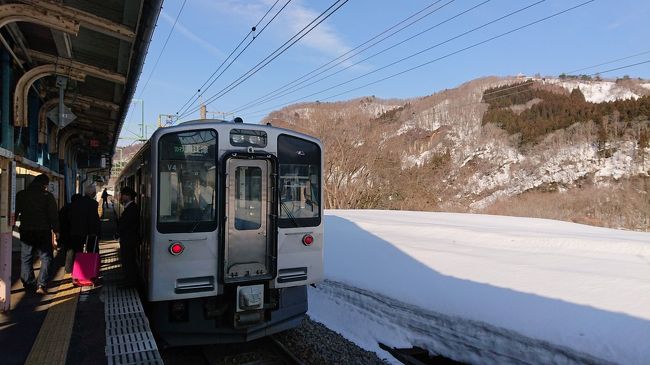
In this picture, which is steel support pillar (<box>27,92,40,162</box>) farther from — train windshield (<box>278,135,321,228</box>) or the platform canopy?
train windshield (<box>278,135,321,228</box>)

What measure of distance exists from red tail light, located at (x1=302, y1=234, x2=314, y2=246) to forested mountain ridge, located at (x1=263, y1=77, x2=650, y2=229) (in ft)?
91.4

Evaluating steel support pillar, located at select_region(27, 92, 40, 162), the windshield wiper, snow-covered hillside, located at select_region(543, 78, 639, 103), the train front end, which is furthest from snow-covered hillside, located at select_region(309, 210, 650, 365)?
snow-covered hillside, located at select_region(543, 78, 639, 103)

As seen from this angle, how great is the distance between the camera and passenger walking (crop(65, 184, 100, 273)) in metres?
8.19

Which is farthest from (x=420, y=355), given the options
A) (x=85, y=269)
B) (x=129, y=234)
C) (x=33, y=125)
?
(x=33, y=125)

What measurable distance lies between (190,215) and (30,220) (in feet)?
11.2

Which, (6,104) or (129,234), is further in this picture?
(6,104)

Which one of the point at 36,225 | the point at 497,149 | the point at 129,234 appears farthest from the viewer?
the point at 497,149

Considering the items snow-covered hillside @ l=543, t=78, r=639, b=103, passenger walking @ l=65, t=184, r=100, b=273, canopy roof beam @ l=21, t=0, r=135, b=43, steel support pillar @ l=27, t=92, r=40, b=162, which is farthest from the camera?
snow-covered hillside @ l=543, t=78, r=639, b=103

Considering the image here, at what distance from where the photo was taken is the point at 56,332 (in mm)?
5441

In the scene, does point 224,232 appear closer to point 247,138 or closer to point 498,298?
point 247,138

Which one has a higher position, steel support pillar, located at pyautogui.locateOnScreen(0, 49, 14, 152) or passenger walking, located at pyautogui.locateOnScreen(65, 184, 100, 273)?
steel support pillar, located at pyautogui.locateOnScreen(0, 49, 14, 152)

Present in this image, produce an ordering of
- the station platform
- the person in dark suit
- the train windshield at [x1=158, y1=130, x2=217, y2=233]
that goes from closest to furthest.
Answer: the station platform
the train windshield at [x1=158, y1=130, x2=217, y2=233]
the person in dark suit

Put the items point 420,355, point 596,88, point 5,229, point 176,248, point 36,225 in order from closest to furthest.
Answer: point 176,248 < point 5,229 < point 36,225 < point 420,355 < point 596,88

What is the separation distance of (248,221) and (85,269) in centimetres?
382
